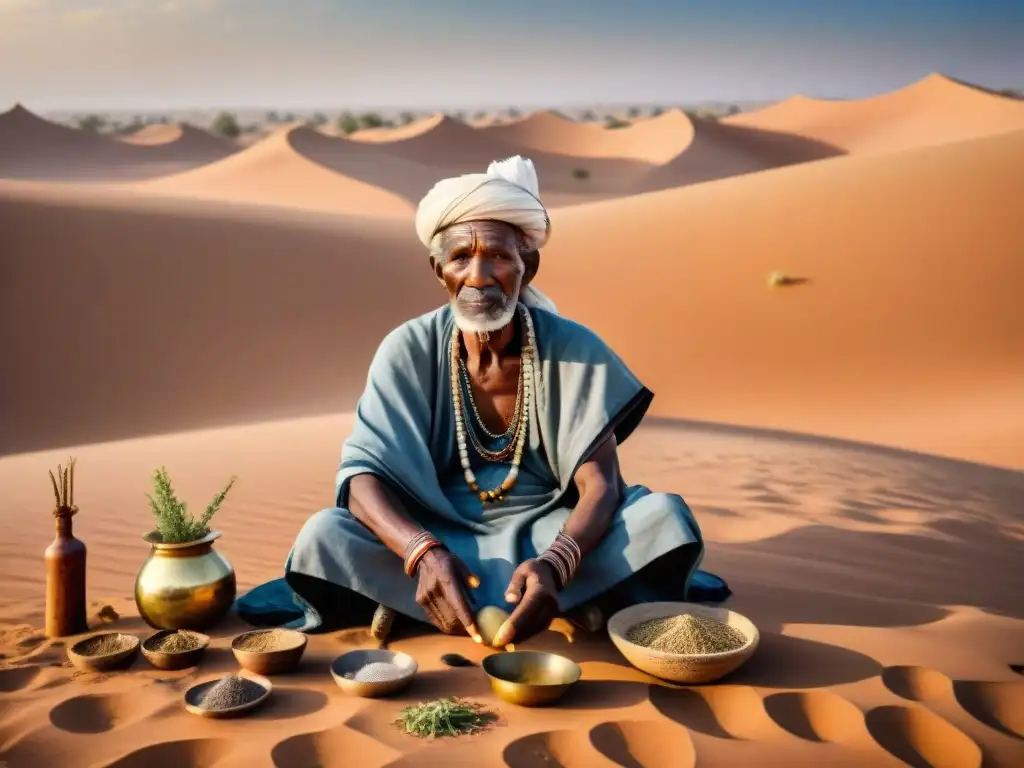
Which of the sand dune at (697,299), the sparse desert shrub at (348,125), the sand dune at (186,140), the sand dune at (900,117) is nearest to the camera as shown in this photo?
the sand dune at (697,299)

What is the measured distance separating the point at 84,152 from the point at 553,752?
56.1m

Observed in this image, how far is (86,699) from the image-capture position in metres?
3.46

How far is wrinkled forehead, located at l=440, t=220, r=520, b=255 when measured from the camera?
4125mm

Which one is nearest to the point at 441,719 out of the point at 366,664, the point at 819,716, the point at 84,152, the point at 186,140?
the point at 366,664

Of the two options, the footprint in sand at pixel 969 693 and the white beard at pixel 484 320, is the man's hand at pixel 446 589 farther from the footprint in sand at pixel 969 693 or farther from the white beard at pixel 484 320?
the footprint in sand at pixel 969 693

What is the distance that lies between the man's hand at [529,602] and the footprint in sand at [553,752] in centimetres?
46

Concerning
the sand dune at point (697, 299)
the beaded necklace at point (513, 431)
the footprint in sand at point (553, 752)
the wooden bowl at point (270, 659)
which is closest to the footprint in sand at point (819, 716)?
the footprint in sand at point (553, 752)

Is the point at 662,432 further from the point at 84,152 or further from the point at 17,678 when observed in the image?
the point at 84,152

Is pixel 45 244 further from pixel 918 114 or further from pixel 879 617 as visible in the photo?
pixel 918 114

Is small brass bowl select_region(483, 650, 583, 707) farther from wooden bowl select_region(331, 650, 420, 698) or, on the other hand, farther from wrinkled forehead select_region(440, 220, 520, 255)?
wrinkled forehead select_region(440, 220, 520, 255)

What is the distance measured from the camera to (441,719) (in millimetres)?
3223

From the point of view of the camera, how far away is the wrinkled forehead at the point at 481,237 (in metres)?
4.12

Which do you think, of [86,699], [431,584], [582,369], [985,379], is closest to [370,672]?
[431,584]

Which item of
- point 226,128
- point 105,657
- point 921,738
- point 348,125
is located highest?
point 226,128
